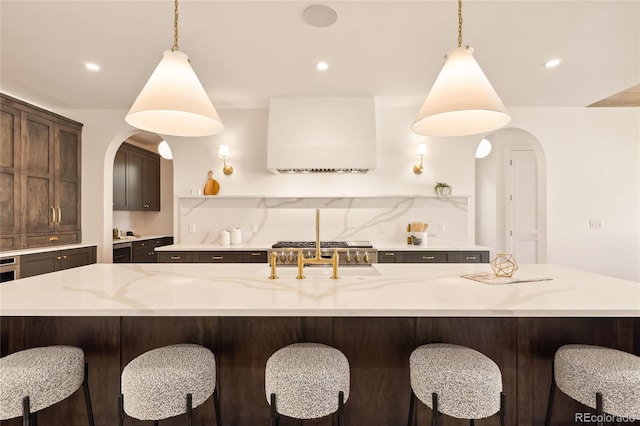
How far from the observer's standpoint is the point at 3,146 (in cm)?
319

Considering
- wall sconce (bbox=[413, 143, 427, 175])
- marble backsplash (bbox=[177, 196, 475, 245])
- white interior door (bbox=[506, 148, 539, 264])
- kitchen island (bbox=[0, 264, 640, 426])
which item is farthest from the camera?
white interior door (bbox=[506, 148, 539, 264])

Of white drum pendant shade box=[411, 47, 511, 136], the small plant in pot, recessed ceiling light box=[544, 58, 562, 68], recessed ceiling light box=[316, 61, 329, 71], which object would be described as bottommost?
the small plant in pot

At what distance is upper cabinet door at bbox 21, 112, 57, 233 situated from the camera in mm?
3410

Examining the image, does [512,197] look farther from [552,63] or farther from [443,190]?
[552,63]

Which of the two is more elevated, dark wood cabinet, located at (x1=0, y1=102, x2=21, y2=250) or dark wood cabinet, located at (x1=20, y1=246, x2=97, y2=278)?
dark wood cabinet, located at (x1=0, y1=102, x2=21, y2=250)

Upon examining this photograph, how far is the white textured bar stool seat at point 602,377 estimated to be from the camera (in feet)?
4.01

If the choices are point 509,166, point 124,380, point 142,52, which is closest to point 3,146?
point 142,52

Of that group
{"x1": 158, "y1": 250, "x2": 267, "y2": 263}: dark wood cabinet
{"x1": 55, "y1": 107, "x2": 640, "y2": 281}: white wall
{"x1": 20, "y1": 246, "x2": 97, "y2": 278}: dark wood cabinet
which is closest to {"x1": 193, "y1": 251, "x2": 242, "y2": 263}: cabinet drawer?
{"x1": 158, "y1": 250, "x2": 267, "y2": 263}: dark wood cabinet

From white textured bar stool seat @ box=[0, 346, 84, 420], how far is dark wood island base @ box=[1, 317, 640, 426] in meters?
0.19

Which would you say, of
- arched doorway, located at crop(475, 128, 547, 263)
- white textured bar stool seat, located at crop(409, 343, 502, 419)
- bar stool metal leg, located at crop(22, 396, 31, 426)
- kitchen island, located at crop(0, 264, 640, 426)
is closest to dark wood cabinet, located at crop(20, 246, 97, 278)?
kitchen island, located at crop(0, 264, 640, 426)

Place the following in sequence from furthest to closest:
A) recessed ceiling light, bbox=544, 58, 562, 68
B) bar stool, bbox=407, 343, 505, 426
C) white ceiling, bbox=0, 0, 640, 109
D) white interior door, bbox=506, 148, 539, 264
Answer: white interior door, bbox=506, 148, 539, 264
recessed ceiling light, bbox=544, 58, 562, 68
white ceiling, bbox=0, 0, 640, 109
bar stool, bbox=407, 343, 505, 426

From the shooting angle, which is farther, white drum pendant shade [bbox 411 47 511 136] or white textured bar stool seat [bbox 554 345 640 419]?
white drum pendant shade [bbox 411 47 511 136]

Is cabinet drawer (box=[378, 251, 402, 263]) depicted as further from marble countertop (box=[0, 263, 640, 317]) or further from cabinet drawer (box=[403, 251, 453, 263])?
marble countertop (box=[0, 263, 640, 317])

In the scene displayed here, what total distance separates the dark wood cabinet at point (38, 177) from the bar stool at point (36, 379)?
103 inches
